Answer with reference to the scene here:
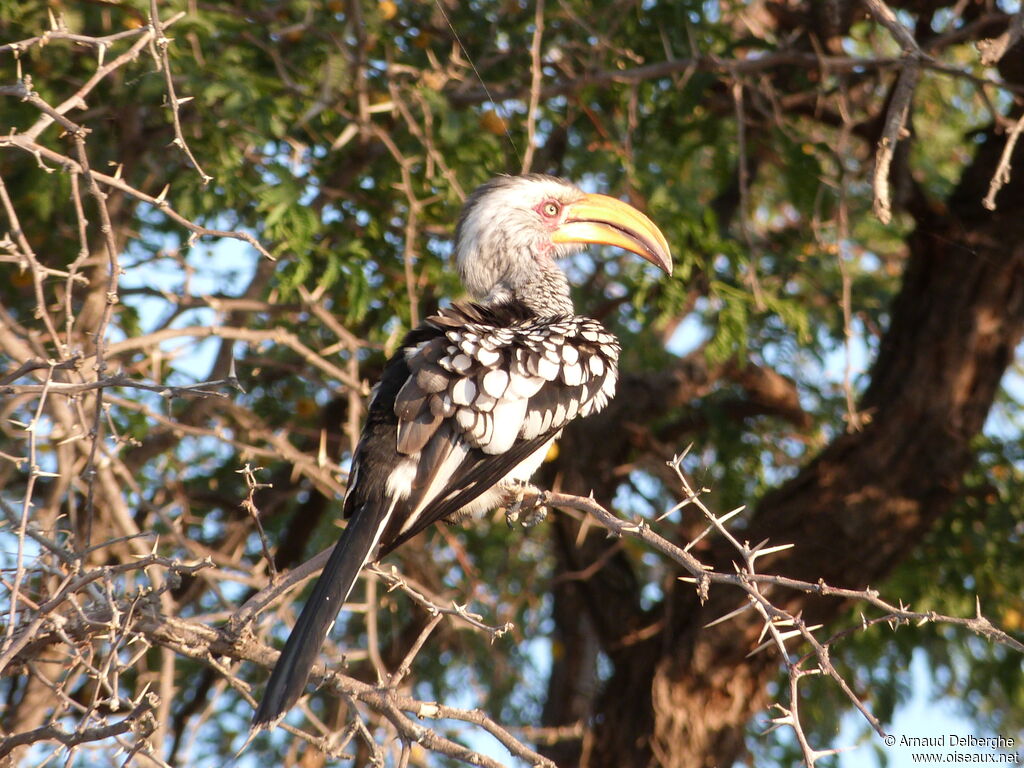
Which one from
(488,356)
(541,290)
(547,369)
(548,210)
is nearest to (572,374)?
(547,369)

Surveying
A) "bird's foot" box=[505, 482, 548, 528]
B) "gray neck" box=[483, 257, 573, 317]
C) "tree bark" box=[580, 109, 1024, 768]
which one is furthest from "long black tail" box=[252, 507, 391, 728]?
"tree bark" box=[580, 109, 1024, 768]

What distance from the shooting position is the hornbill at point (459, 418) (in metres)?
2.44

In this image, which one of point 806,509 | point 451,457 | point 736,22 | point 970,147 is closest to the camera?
point 451,457

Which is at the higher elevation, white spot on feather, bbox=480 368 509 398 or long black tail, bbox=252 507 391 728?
white spot on feather, bbox=480 368 509 398

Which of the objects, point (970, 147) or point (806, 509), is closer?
point (806, 509)

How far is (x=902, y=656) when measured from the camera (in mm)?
4695

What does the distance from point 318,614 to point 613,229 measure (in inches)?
72.3

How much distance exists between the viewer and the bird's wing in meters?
2.73

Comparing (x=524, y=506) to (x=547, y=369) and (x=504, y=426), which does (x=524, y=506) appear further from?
(x=547, y=369)

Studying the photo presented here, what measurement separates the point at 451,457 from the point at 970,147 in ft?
15.0

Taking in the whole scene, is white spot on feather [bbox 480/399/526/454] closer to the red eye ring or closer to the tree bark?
the red eye ring

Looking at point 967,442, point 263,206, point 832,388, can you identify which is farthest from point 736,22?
point 263,206


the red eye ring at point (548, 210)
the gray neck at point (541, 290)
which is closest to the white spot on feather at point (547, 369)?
the gray neck at point (541, 290)

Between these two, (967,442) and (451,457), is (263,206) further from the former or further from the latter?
(967,442)
